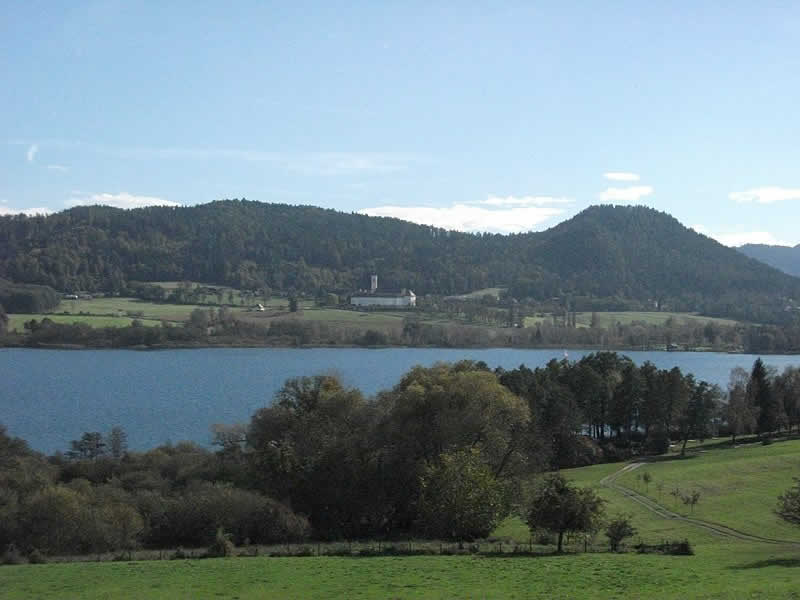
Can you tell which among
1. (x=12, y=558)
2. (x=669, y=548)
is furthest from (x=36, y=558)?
(x=669, y=548)

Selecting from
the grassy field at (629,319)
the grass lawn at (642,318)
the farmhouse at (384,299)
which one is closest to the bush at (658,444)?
the grassy field at (629,319)

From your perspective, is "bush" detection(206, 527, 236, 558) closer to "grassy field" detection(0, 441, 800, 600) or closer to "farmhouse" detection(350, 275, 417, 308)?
"grassy field" detection(0, 441, 800, 600)

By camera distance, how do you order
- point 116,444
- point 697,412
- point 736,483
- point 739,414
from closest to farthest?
point 736,483
point 116,444
point 697,412
point 739,414

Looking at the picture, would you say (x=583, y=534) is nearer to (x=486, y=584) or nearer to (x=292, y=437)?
(x=486, y=584)

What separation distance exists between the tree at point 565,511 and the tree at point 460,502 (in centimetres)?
235

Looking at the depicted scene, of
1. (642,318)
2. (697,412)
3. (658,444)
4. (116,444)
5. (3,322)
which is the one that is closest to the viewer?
(116,444)

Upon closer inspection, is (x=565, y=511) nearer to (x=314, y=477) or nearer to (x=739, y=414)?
(x=314, y=477)

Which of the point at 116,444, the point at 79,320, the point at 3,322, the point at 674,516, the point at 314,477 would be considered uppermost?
the point at 79,320

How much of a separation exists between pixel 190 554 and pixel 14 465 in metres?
16.1

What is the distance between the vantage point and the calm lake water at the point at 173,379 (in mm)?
62556

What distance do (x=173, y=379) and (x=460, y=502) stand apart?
66.7 meters

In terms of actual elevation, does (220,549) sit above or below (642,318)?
below

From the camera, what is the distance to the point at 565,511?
1018 inches

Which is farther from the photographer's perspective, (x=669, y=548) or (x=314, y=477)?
(x=314, y=477)
